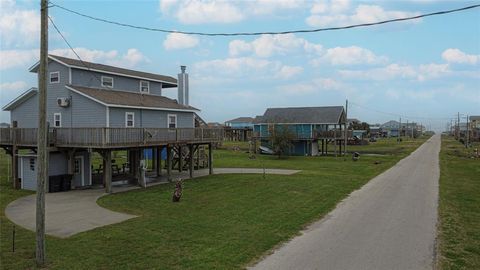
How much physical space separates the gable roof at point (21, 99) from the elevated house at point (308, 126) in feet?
101

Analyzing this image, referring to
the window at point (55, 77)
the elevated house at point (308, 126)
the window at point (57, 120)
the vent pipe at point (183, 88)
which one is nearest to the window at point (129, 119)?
the window at point (57, 120)

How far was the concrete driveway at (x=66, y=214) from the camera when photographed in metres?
13.4

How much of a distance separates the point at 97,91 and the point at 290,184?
42.6 feet

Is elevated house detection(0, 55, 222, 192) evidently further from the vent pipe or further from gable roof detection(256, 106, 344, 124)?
gable roof detection(256, 106, 344, 124)

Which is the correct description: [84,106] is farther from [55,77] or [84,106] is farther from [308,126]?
[308,126]

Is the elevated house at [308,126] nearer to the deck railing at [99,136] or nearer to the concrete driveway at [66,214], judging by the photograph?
the deck railing at [99,136]

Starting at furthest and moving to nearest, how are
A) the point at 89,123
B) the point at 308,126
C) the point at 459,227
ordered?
the point at 308,126 < the point at 89,123 < the point at 459,227

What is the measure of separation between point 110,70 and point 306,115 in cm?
3529

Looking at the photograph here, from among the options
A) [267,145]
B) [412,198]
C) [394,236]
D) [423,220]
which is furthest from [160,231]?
[267,145]

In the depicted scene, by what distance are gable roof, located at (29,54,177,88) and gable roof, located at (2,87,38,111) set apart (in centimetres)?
159

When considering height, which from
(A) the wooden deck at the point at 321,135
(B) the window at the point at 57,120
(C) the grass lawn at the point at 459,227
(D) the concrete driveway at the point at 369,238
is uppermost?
(B) the window at the point at 57,120

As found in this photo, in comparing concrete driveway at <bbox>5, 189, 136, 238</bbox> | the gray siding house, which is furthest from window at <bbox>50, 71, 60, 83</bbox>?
concrete driveway at <bbox>5, 189, 136, 238</bbox>

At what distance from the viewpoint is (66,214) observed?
15.7 metres

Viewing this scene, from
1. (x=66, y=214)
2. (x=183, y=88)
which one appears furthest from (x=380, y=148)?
(x=66, y=214)
